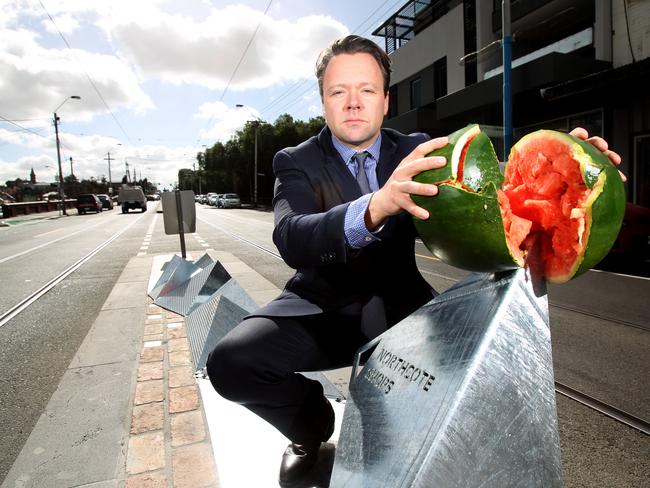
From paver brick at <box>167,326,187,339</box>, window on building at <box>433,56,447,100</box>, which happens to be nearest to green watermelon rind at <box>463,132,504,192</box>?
paver brick at <box>167,326,187,339</box>

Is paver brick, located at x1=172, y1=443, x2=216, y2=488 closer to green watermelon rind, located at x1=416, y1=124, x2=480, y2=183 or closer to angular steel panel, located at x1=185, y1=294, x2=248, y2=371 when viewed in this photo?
angular steel panel, located at x1=185, y1=294, x2=248, y2=371

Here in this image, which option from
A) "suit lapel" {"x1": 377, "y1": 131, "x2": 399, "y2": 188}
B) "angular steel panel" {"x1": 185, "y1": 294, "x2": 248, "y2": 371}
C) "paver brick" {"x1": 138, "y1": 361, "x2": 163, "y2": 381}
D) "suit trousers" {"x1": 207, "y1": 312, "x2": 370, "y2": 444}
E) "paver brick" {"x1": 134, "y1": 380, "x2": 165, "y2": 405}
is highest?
"suit lapel" {"x1": 377, "y1": 131, "x2": 399, "y2": 188}

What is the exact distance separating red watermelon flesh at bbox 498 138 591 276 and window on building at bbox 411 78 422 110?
24719mm

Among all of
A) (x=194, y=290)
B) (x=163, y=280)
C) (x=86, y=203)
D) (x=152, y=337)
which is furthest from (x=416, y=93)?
(x=86, y=203)

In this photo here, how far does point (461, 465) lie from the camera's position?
1.00 m

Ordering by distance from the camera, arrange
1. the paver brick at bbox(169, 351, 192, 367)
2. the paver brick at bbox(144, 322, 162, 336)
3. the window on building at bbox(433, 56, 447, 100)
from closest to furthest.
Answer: the paver brick at bbox(169, 351, 192, 367) → the paver brick at bbox(144, 322, 162, 336) → the window on building at bbox(433, 56, 447, 100)

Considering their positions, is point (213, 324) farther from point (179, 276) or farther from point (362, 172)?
point (179, 276)

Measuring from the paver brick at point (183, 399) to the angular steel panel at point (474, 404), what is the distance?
2.10 metres

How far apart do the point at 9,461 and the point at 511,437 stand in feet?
9.36

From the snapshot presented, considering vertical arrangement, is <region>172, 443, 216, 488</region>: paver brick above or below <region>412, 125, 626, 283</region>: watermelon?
below

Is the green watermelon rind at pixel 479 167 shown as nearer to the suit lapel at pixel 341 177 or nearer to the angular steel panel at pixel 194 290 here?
the suit lapel at pixel 341 177

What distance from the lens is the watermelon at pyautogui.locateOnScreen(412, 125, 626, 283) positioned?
1078mm

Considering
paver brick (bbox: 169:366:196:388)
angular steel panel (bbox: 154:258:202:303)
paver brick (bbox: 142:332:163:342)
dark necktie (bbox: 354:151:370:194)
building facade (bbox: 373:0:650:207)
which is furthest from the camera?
building facade (bbox: 373:0:650:207)

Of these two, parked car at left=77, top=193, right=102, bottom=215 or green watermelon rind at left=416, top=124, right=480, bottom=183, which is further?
parked car at left=77, top=193, right=102, bottom=215
